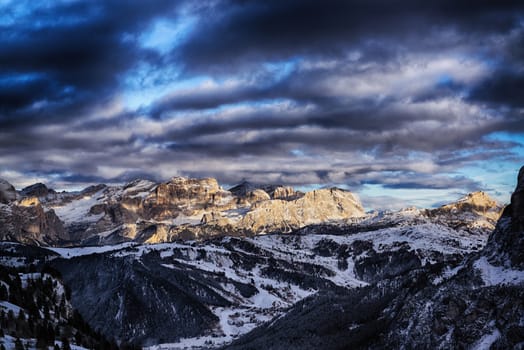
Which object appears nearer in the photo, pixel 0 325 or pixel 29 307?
pixel 0 325

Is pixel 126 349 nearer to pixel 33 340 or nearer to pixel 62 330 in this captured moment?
pixel 62 330

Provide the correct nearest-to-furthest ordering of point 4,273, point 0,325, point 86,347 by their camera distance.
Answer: point 0,325 → point 86,347 → point 4,273

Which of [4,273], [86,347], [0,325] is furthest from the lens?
[4,273]

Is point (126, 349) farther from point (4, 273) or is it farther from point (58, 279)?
point (4, 273)

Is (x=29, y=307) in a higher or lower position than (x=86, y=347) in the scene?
higher

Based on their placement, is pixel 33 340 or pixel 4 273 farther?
pixel 4 273

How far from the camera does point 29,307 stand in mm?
120000

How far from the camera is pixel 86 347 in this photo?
4651 inches

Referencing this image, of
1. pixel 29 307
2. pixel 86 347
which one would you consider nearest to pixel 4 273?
pixel 29 307

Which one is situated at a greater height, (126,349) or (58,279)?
(58,279)

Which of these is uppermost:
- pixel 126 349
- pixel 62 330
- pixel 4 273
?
pixel 4 273

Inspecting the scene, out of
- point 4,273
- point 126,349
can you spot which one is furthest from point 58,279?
point 126,349

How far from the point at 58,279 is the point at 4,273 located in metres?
11.7

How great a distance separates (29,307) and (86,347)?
489 inches
